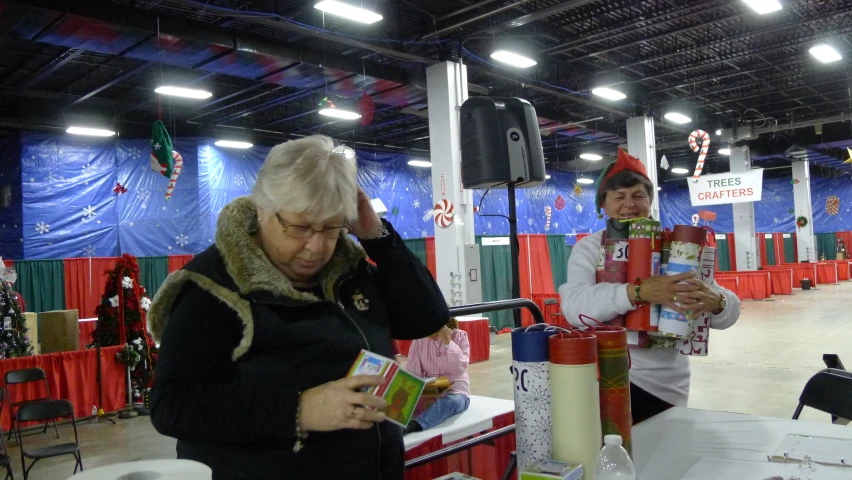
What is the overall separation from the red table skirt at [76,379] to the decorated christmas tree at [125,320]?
0.53 ft

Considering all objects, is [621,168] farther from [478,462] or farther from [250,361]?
[478,462]

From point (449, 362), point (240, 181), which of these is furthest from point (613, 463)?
point (240, 181)

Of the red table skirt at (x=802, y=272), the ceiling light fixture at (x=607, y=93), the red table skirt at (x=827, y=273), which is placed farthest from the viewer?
the red table skirt at (x=827, y=273)

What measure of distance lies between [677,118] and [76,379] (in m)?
13.3

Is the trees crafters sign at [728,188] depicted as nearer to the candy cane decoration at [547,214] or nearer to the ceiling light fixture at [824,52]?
the ceiling light fixture at [824,52]

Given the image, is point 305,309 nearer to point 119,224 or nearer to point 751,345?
point 751,345

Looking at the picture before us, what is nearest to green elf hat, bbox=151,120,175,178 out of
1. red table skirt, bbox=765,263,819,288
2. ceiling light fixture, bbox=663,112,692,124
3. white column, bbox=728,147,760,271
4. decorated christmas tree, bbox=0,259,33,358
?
decorated christmas tree, bbox=0,259,33,358

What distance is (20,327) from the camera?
21.1ft

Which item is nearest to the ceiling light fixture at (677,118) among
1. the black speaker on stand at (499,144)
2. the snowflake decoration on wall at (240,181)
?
the snowflake decoration on wall at (240,181)

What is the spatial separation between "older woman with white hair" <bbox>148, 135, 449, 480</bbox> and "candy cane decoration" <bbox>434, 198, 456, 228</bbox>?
740 centimetres

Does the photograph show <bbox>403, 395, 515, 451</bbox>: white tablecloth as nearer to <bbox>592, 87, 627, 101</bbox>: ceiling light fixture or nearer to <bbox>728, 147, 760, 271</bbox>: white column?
<bbox>592, 87, 627, 101</bbox>: ceiling light fixture

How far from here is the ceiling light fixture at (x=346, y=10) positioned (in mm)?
6797

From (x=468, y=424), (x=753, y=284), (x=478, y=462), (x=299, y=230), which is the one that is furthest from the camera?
(x=753, y=284)

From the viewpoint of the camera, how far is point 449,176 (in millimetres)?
8922
